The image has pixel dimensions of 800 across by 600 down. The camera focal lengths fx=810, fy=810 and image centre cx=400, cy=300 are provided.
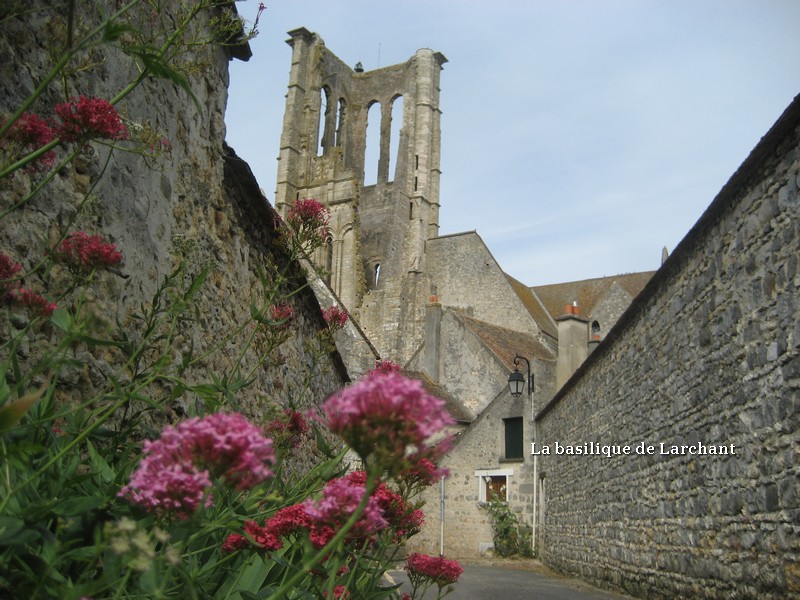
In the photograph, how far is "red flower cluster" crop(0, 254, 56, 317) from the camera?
8.29 ft

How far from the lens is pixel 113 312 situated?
381 centimetres

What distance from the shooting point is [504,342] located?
28.1 m

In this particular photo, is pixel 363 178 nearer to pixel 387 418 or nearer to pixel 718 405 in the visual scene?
pixel 718 405

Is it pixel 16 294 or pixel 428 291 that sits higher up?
pixel 428 291

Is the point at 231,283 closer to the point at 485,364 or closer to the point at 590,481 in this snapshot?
the point at 590,481

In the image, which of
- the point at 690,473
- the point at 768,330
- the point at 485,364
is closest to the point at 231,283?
the point at 768,330

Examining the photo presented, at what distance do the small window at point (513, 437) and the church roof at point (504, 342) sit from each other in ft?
15.2

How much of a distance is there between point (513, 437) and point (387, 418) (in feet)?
65.0

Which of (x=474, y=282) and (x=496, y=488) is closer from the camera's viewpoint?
(x=496, y=488)

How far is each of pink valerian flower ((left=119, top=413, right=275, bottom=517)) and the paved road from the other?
711 centimetres

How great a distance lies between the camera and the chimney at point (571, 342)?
19.0 metres

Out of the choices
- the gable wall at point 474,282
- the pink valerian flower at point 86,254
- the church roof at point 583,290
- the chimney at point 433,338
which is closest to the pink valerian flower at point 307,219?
the pink valerian flower at point 86,254

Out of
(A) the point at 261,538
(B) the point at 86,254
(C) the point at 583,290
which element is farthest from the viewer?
(C) the point at 583,290

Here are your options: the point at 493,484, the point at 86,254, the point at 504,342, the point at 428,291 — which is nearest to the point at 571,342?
the point at 493,484
